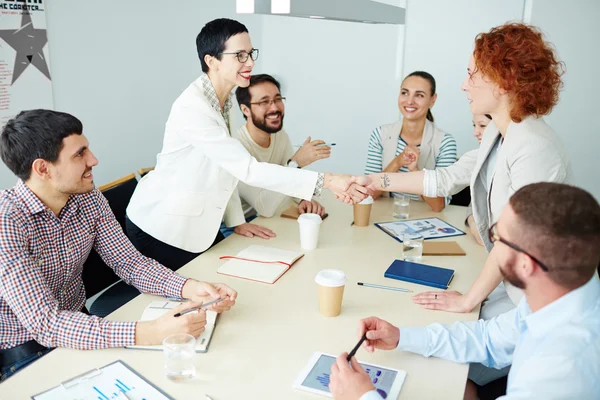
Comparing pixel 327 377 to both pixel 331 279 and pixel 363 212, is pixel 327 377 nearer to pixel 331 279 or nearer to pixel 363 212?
pixel 331 279

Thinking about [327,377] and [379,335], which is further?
[379,335]

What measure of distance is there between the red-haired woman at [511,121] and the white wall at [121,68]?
2.34 metres

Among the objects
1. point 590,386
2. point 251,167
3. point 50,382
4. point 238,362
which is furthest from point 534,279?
point 251,167

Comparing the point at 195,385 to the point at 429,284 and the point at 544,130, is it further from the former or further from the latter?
the point at 544,130

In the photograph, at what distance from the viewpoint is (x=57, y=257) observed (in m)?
1.65

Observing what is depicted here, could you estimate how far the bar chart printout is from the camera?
1191 millimetres

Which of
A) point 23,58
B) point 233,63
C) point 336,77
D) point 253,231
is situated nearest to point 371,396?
point 253,231

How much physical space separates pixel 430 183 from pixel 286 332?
127 cm

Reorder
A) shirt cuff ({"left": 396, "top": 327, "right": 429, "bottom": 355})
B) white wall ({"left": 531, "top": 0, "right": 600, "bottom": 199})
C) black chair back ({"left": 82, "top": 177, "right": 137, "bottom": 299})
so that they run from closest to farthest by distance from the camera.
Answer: shirt cuff ({"left": 396, "top": 327, "right": 429, "bottom": 355}), black chair back ({"left": 82, "top": 177, "right": 137, "bottom": 299}), white wall ({"left": 531, "top": 0, "right": 600, "bottom": 199})

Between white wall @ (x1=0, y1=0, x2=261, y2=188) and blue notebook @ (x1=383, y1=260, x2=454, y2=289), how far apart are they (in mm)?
2170

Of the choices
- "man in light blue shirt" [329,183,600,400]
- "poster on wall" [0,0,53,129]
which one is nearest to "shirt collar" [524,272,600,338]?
"man in light blue shirt" [329,183,600,400]

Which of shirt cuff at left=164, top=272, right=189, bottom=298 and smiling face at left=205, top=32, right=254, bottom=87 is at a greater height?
smiling face at left=205, top=32, right=254, bottom=87

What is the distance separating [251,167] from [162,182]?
0.43 meters

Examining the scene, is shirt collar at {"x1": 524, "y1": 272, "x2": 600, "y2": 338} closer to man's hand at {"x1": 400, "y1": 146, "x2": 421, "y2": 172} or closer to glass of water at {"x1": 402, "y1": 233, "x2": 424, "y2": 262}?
glass of water at {"x1": 402, "y1": 233, "x2": 424, "y2": 262}
